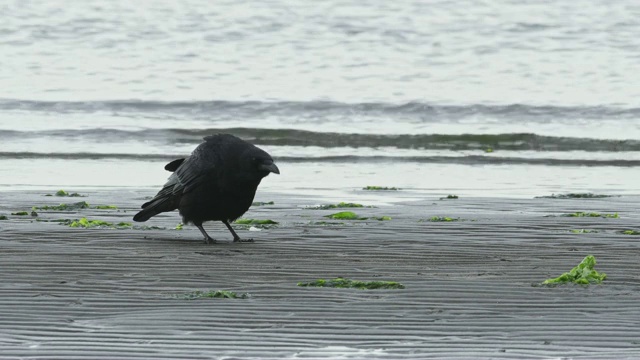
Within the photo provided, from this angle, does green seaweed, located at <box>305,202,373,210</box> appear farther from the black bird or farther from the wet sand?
the black bird

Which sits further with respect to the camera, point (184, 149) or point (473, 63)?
point (473, 63)

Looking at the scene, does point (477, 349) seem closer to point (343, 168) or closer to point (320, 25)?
point (343, 168)

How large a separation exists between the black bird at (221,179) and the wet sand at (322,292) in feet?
0.87

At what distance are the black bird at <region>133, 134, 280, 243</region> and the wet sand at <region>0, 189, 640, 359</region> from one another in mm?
264

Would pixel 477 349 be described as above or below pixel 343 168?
above

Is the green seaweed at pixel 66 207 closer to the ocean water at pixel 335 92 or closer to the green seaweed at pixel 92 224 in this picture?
the green seaweed at pixel 92 224

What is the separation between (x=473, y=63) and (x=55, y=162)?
1972cm

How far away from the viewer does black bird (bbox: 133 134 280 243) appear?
Answer: 934 centimetres

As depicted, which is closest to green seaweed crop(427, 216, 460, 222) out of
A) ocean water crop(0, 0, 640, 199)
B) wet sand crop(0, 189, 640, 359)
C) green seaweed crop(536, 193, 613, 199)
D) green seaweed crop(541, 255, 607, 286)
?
wet sand crop(0, 189, 640, 359)

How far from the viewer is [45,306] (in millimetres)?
6664

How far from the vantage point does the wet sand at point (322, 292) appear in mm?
5797

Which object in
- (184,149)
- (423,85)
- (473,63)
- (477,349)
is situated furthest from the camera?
(473,63)

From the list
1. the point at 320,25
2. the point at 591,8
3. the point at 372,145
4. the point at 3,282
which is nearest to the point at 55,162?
the point at 372,145

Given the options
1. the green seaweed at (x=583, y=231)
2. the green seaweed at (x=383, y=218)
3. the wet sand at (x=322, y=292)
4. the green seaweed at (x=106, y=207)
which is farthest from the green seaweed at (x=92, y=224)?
the green seaweed at (x=583, y=231)
